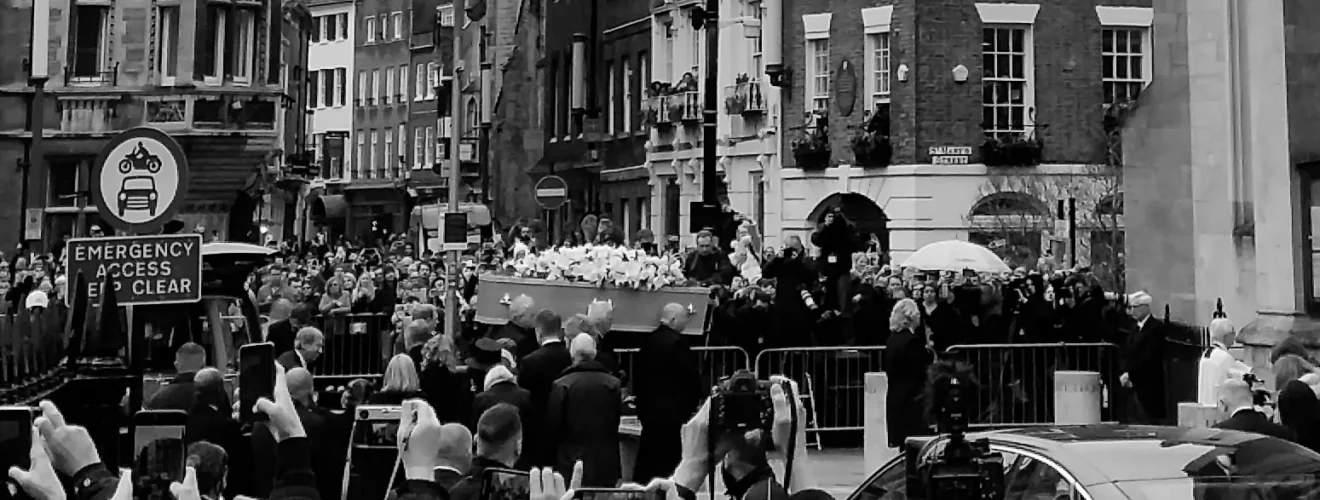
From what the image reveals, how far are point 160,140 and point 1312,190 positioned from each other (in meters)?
10.9

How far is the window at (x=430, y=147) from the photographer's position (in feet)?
294

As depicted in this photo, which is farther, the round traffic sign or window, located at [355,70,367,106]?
window, located at [355,70,367,106]

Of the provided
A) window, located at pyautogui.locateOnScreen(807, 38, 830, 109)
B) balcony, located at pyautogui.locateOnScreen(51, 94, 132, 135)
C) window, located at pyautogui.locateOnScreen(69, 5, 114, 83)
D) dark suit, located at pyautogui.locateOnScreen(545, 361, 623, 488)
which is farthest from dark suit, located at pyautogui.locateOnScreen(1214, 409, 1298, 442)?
window, located at pyautogui.locateOnScreen(69, 5, 114, 83)

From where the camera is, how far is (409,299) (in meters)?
24.5

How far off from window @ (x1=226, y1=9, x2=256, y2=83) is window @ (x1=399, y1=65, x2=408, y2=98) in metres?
50.0

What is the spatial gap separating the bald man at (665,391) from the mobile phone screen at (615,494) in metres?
7.18

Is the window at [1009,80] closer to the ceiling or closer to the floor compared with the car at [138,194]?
closer to the ceiling

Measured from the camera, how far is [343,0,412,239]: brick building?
93750 millimetres

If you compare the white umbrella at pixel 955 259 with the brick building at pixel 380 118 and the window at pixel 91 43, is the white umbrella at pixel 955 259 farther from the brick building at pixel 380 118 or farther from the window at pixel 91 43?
the brick building at pixel 380 118

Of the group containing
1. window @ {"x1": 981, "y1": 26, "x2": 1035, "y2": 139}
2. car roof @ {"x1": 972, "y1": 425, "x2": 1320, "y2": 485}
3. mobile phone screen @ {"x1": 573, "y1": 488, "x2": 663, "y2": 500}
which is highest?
window @ {"x1": 981, "y1": 26, "x2": 1035, "y2": 139}

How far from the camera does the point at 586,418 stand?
11766mm

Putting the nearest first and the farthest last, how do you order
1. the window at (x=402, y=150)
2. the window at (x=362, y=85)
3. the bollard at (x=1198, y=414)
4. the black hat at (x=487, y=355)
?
the bollard at (x=1198, y=414) < the black hat at (x=487, y=355) < the window at (x=402, y=150) < the window at (x=362, y=85)

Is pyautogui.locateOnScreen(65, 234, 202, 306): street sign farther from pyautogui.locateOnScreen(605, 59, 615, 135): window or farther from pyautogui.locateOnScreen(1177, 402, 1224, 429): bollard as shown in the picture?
pyautogui.locateOnScreen(605, 59, 615, 135): window

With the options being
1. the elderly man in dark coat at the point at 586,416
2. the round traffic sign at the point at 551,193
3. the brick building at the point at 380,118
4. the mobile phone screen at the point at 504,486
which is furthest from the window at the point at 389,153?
the mobile phone screen at the point at 504,486
